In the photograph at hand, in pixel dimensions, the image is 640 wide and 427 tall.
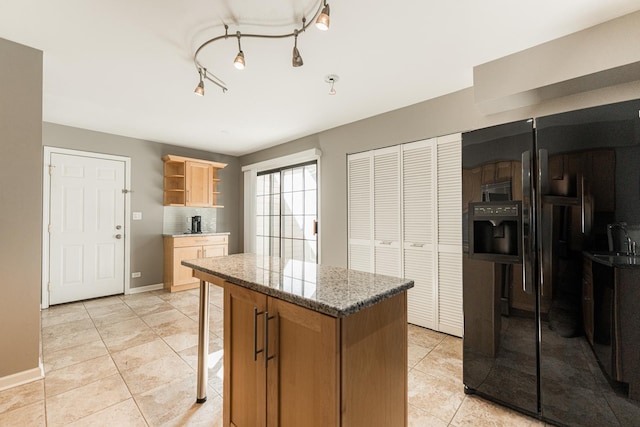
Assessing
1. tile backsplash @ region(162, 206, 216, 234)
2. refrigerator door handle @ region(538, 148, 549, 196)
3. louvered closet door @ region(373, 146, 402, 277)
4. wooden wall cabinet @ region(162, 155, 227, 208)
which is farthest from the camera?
tile backsplash @ region(162, 206, 216, 234)

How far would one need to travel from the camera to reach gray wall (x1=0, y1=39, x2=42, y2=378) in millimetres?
2082

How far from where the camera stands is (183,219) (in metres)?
5.24

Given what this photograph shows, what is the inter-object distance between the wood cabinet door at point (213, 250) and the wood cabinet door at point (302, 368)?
4.11m

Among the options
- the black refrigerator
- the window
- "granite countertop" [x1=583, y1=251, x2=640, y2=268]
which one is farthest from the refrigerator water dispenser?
the window

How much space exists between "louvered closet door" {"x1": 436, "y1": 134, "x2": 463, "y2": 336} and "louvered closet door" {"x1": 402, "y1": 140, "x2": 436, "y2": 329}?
87 millimetres

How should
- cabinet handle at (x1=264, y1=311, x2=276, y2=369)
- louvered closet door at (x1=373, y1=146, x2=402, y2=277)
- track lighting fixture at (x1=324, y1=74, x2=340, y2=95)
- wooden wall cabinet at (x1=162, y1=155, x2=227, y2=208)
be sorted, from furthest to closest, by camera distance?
wooden wall cabinet at (x1=162, y1=155, x2=227, y2=208) → louvered closet door at (x1=373, y1=146, x2=402, y2=277) → track lighting fixture at (x1=324, y1=74, x2=340, y2=95) → cabinet handle at (x1=264, y1=311, x2=276, y2=369)

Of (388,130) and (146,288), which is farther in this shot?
(146,288)

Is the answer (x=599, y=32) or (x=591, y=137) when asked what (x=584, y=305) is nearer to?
(x=591, y=137)

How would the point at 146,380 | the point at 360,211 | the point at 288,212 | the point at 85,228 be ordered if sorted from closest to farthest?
the point at 146,380 < the point at 360,211 < the point at 85,228 < the point at 288,212

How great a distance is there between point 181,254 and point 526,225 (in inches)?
184

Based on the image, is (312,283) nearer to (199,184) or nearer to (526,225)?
(526,225)

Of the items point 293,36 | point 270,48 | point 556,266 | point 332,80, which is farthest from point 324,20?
point 556,266

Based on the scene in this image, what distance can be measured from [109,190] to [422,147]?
182 inches

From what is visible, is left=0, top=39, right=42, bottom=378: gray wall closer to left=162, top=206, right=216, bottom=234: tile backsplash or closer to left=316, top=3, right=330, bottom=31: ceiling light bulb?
left=316, top=3, right=330, bottom=31: ceiling light bulb
